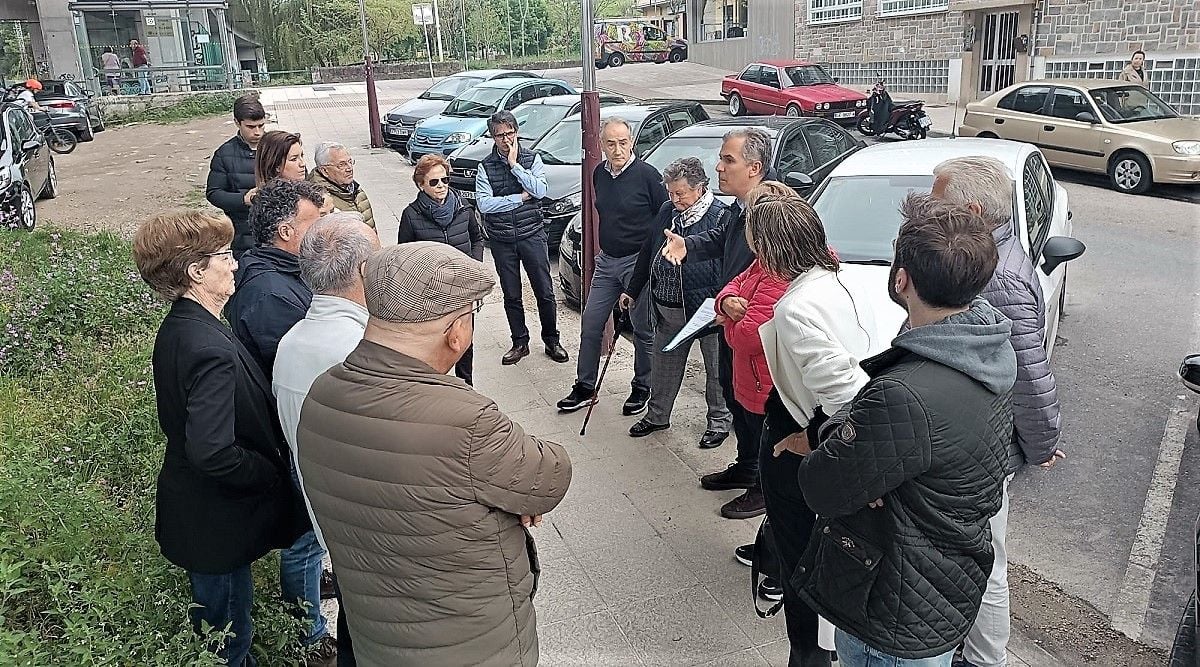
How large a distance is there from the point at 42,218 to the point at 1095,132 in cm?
1538

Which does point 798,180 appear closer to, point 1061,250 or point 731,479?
point 1061,250

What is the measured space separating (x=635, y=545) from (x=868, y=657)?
188cm

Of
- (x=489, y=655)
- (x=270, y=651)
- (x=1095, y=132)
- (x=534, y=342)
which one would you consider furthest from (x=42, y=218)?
(x=1095, y=132)

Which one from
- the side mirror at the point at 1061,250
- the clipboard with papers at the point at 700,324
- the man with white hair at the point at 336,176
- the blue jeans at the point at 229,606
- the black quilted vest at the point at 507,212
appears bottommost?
the blue jeans at the point at 229,606

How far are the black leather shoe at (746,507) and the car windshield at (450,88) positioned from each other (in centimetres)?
1654

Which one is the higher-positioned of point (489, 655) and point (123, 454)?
point (489, 655)

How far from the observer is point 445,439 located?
1.97 meters

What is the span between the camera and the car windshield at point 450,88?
1980 cm

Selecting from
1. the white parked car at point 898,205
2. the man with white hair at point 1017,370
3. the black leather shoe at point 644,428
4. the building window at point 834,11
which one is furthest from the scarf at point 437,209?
the building window at point 834,11

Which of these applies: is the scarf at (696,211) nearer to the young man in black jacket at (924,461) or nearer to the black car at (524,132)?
the young man in black jacket at (924,461)

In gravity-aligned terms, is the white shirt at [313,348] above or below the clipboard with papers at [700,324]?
above

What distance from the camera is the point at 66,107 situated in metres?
21.5

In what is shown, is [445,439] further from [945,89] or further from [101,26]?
[101,26]

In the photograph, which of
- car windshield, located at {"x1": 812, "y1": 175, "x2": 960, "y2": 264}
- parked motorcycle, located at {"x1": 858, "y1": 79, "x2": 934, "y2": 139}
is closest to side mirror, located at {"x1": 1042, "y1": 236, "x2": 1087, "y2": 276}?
car windshield, located at {"x1": 812, "y1": 175, "x2": 960, "y2": 264}
